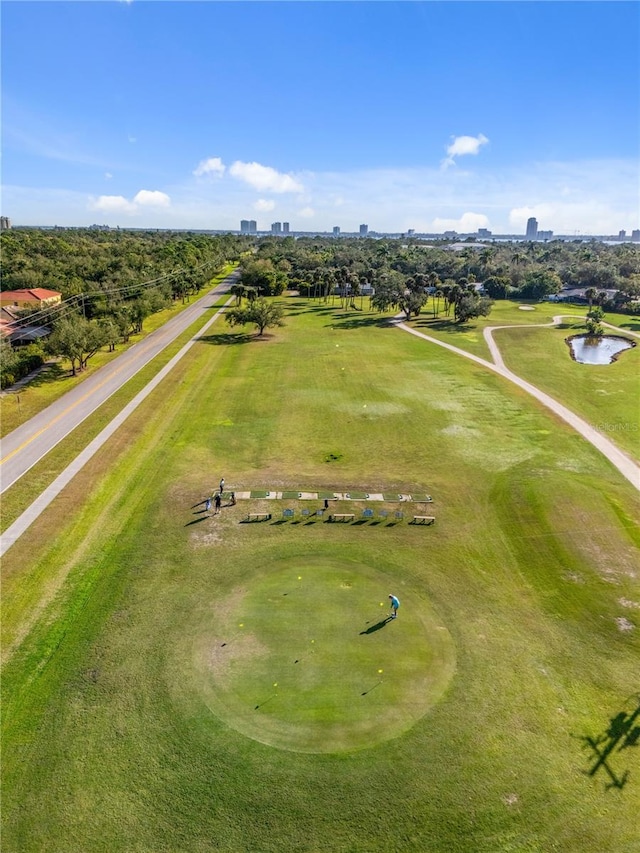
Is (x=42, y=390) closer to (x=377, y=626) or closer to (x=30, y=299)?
(x=30, y=299)

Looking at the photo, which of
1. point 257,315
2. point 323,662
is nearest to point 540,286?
point 257,315

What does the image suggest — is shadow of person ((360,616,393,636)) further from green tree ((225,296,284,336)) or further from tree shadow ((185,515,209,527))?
green tree ((225,296,284,336))

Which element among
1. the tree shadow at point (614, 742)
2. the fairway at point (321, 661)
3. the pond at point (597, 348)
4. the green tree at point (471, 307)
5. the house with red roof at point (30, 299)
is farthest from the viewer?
the green tree at point (471, 307)

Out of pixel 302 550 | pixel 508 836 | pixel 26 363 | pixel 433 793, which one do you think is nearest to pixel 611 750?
pixel 508 836

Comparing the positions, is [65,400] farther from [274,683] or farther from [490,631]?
[490,631]

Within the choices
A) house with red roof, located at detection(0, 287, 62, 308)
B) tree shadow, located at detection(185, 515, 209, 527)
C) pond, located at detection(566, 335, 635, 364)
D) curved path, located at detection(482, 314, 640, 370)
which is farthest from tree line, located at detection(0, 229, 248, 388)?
pond, located at detection(566, 335, 635, 364)

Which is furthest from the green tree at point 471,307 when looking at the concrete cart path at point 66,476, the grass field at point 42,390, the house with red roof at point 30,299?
the house with red roof at point 30,299

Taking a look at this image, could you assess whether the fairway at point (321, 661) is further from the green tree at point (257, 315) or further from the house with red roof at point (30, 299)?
the house with red roof at point (30, 299)
